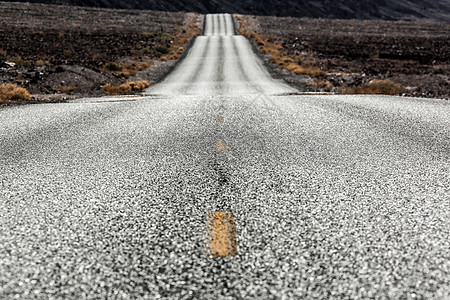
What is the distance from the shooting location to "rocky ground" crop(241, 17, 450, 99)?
1931 cm

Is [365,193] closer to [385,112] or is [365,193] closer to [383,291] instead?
[383,291]

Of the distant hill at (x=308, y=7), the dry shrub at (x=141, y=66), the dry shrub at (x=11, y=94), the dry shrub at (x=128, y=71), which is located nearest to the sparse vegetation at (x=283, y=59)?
the dry shrub at (x=141, y=66)

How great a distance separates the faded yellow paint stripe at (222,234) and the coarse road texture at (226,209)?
2.4 inches

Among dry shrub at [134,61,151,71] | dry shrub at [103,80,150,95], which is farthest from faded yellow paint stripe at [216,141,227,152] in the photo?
dry shrub at [134,61,151,71]

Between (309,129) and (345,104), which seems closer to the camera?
(309,129)

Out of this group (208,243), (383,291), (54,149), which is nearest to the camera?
(383,291)

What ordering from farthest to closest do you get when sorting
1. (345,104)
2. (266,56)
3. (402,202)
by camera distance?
1. (266,56)
2. (345,104)
3. (402,202)

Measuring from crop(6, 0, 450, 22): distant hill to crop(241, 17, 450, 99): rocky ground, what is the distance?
47571 millimetres

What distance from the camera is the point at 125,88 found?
17.4m

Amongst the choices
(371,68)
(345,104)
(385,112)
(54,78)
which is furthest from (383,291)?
(371,68)

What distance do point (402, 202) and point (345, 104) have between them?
6.42 m

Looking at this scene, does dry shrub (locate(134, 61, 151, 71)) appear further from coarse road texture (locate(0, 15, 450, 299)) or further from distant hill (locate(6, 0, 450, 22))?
distant hill (locate(6, 0, 450, 22))

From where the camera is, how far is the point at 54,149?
16.4 feet

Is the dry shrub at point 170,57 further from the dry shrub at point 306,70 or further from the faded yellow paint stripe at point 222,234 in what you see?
the faded yellow paint stripe at point 222,234
